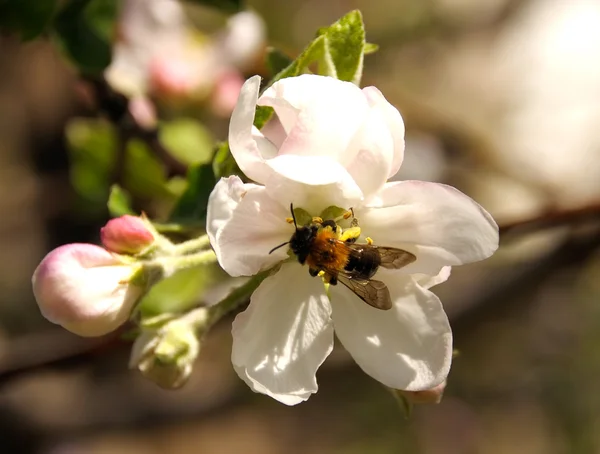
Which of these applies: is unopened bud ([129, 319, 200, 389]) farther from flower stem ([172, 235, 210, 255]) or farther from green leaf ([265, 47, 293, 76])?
green leaf ([265, 47, 293, 76])

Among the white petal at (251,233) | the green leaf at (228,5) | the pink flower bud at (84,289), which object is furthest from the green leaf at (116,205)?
the green leaf at (228,5)

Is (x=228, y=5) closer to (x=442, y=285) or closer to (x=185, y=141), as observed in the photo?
(x=185, y=141)

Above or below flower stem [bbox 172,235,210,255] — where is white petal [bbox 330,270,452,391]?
below

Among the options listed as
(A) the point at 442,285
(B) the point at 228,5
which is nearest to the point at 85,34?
(B) the point at 228,5

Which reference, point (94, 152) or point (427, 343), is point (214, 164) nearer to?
point (427, 343)

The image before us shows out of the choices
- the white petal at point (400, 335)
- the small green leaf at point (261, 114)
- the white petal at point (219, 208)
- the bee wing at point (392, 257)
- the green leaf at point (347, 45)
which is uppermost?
the green leaf at point (347, 45)

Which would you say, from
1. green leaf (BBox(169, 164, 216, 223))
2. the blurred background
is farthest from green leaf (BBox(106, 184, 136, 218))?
the blurred background

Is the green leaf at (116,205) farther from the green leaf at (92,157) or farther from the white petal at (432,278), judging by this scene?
the green leaf at (92,157)
